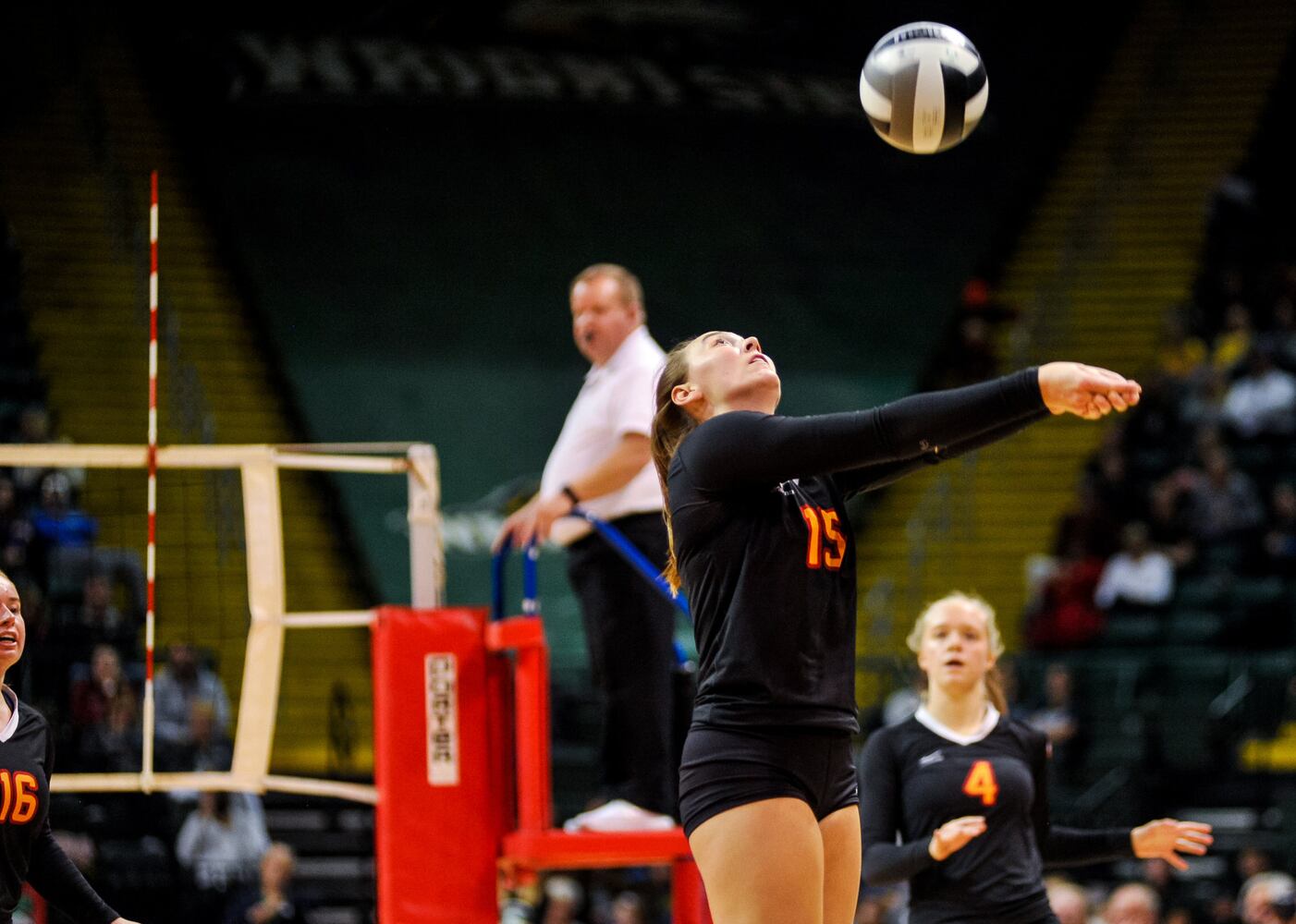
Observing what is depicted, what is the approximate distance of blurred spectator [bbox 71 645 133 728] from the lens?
35.0 feet

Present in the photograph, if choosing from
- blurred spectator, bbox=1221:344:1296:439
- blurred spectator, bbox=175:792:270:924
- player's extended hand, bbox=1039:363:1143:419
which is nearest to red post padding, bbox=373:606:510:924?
player's extended hand, bbox=1039:363:1143:419

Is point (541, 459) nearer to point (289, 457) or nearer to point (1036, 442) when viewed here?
point (1036, 442)

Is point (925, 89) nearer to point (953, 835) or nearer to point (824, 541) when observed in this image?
point (824, 541)

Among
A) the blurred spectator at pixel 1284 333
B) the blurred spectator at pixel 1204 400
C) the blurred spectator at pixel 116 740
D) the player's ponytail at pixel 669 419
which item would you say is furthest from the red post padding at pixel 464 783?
the blurred spectator at pixel 1284 333

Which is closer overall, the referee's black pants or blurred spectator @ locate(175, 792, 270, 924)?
the referee's black pants

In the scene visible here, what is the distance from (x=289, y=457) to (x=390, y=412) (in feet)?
35.9

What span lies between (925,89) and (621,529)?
6.07ft

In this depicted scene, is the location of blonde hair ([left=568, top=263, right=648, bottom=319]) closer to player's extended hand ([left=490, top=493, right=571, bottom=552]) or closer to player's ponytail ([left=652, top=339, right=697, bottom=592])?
player's extended hand ([left=490, top=493, right=571, bottom=552])

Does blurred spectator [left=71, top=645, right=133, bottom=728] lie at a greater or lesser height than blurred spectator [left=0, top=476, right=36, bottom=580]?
lesser

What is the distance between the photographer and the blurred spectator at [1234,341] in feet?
53.9

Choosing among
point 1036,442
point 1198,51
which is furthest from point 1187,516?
point 1198,51

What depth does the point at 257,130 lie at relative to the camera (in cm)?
1791

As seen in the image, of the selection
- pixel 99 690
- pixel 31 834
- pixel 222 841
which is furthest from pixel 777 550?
pixel 222 841

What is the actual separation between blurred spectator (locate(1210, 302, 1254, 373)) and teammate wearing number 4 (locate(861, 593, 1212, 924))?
11450 mm
